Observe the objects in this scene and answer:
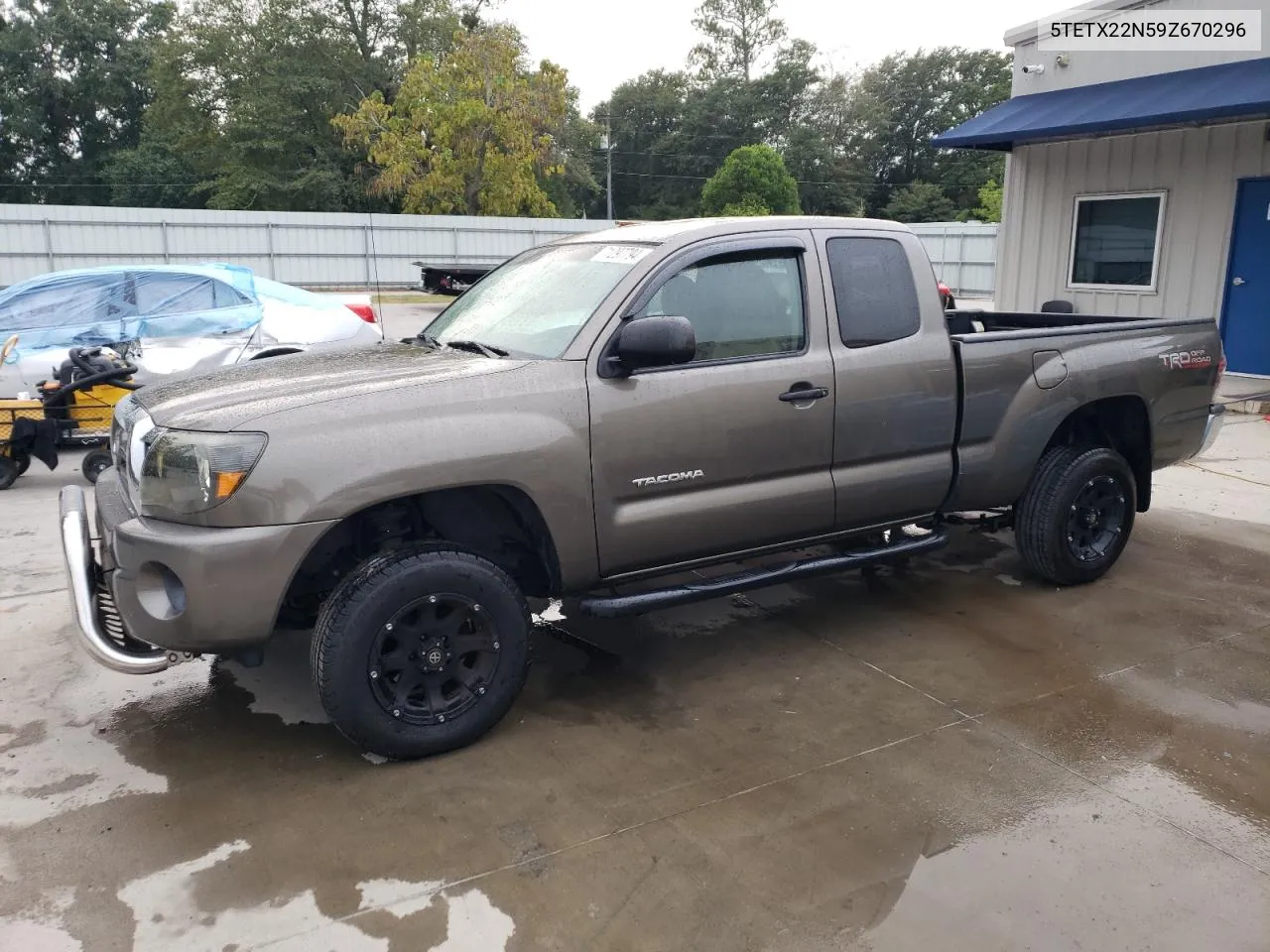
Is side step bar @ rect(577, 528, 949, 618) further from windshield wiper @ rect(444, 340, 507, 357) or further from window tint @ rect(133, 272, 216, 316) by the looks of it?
window tint @ rect(133, 272, 216, 316)

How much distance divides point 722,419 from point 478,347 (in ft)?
3.41

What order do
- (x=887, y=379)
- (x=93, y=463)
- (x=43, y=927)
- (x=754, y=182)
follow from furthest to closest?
(x=754, y=182) < (x=93, y=463) < (x=887, y=379) < (x=43, y=927)

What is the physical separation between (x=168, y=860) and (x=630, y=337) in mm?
2248

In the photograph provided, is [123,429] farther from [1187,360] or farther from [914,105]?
[914,105]

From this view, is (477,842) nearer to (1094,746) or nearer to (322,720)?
(322,720)

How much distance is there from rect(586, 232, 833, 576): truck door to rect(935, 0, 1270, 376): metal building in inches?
308

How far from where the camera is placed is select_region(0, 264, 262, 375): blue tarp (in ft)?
30.1

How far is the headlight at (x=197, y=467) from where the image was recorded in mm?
3160

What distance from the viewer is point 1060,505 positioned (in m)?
5.04

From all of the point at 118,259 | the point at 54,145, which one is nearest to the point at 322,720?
the point at 118,259

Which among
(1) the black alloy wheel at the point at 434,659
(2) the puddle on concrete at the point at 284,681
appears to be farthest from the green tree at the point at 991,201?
(1) the black alloy wheel at the point at 434,659

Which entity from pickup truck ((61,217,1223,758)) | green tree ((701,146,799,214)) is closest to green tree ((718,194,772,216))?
green tree ((701,146,799,214))

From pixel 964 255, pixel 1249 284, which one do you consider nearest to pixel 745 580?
pixel 1249 284

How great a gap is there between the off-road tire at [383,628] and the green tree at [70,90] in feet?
179
